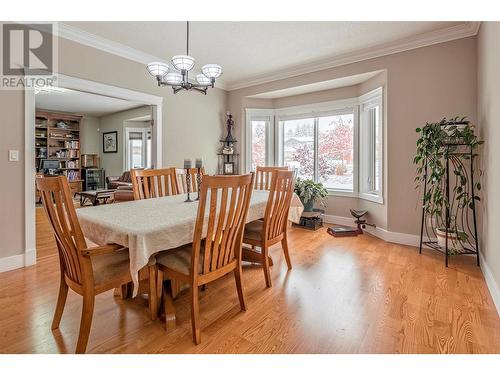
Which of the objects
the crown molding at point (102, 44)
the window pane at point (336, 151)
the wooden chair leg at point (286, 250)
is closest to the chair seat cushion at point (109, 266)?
the wooden chair leg at point (286, 250)

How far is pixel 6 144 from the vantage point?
254cm

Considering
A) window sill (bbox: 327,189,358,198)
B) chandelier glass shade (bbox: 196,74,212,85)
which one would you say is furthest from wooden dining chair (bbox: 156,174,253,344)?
window sill (bbox: 327,189,358,198)

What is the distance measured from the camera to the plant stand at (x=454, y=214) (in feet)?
8.84

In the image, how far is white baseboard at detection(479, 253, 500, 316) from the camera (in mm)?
1920

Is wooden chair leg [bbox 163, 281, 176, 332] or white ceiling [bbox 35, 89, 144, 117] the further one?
white ceiling [bbox 35, 89, 144, 117]

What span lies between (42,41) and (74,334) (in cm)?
292

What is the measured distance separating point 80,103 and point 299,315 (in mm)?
7572

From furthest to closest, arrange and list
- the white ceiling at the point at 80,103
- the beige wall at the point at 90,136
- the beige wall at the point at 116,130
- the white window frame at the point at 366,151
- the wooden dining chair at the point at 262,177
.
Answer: the beige wall at the point at 90,136, the beige wall at the point at 116,130, the white ceiling at the point at 80,103, the white window frame at the point at 366,151, the wooden dining chair at the point at 262,177

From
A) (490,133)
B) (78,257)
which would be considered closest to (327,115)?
(490,133)

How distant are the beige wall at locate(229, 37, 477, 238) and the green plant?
25 cm

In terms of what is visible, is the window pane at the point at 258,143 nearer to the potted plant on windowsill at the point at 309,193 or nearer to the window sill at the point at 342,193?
the potted plant on windowsill at the point at 309,193

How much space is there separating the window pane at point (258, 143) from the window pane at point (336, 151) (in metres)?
1.07

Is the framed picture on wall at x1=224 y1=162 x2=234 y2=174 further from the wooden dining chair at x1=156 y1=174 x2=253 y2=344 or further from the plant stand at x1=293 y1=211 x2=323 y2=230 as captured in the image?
the wooden dining chair at x1=156 y1=174 x2=253 y2=344

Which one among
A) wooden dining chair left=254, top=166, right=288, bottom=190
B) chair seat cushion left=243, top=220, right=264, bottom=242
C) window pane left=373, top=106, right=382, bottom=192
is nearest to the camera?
chair seat cushion left=243, top=220, right=264, bottom=242
